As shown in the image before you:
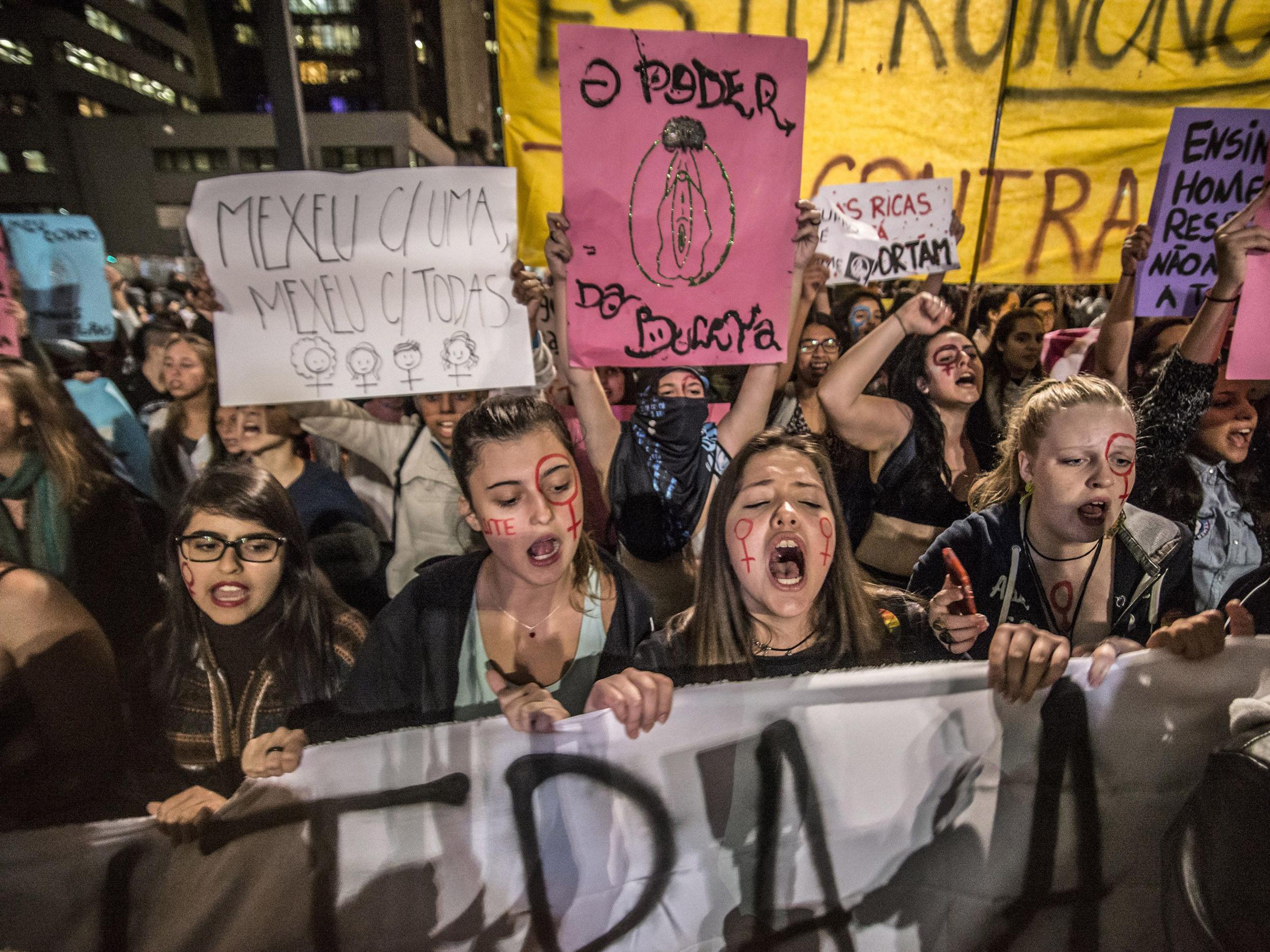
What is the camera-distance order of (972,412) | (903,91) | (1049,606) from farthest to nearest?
(972,412) < (903,91) < (1049,606)

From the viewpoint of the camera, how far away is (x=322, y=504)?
2.17 meters

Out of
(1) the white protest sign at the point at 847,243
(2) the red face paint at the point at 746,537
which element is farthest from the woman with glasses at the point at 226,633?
(1) the white protest sign at the point at 847,243

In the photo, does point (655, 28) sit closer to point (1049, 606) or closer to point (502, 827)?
point (1049, 606)

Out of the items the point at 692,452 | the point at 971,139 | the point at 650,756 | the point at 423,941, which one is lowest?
the point at 423,941

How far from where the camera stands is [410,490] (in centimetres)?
222

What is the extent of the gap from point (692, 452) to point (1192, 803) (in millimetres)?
1505

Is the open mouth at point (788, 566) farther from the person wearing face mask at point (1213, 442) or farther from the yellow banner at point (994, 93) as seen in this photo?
the person wearing face mask at point (1213, 442)

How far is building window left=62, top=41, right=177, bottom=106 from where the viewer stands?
1.77 metres

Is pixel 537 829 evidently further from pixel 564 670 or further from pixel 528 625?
pixel 528 625

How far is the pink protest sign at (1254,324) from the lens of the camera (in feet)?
6.59

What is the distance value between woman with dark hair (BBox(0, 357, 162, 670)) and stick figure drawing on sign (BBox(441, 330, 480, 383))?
1132 mm

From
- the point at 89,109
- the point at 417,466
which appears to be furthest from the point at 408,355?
the point at 89,109

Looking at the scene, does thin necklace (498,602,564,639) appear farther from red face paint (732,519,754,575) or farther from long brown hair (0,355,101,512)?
long brown hair (0,355,101,512)

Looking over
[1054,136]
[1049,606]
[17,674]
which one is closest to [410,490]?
[17,674]
